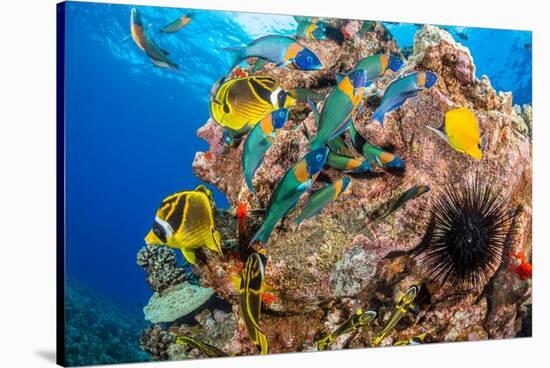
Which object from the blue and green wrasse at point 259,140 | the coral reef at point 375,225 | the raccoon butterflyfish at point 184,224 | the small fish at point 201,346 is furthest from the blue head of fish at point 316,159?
the small fish at point 201,346

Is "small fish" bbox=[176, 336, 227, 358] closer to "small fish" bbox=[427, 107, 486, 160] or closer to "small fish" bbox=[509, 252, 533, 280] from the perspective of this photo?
"small fish" bbox=[427, 107, 486, 160]

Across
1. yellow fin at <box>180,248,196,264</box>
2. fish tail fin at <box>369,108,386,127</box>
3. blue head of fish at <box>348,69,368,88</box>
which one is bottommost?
yellow fin at <box>180,248,196,264</box>

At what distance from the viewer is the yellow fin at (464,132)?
6504 mm

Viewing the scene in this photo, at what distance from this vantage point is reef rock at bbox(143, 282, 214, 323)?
5664 mm

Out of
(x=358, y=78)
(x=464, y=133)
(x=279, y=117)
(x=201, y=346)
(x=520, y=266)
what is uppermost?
(x=358, y=78)

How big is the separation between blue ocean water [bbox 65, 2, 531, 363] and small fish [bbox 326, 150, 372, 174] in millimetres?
910

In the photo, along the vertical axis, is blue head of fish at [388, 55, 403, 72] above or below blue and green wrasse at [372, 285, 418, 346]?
above

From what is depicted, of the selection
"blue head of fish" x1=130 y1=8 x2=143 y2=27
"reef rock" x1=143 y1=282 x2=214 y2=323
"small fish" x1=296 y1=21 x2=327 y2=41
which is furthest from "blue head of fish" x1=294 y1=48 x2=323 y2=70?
"reef rock" x1=143 y1=282 x2=214 y2=323

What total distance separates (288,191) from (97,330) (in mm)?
1719

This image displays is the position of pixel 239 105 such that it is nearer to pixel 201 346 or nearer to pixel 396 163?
pixel 396 163

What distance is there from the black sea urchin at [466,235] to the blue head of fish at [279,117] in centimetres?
149

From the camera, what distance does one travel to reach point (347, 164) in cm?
606

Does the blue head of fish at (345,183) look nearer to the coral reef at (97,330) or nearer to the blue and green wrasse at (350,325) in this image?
the blue and green wrasse at (350,325)

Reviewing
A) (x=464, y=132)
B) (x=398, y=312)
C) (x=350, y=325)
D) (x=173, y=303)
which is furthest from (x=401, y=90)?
(x=173, y=303)
